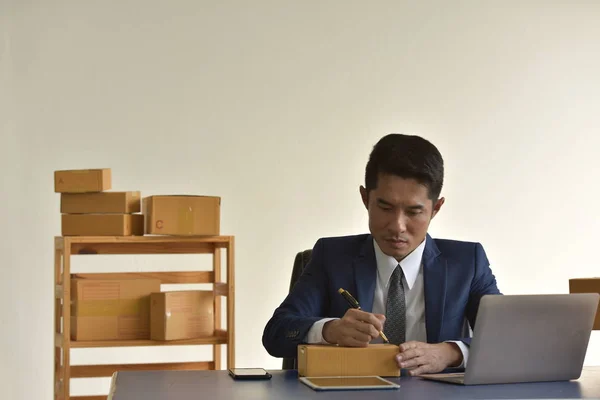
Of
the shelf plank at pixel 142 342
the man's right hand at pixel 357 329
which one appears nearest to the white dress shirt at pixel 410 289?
the man's right hand at pixel 357 329

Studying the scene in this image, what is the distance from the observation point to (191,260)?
4184 millimetres

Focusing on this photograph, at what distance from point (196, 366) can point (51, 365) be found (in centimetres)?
72

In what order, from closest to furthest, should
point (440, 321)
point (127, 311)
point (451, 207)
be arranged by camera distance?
point (440, 321), point (127, 311), point (451, 207)

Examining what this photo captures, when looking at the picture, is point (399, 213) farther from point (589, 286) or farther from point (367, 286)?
point (589, 286)

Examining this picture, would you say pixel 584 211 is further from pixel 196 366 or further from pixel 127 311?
pixel 127 311

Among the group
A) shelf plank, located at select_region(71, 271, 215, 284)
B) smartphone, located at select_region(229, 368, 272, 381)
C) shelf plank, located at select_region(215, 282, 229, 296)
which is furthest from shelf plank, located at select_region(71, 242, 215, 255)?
smartphone, located at select_region(229, 368, 272, 381)

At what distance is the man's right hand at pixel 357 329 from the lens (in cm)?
184

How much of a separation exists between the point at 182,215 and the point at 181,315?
0.42 metres

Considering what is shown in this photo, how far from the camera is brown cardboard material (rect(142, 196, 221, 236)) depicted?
3471 mm

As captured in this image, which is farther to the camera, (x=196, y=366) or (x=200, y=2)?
(x=200, y=2)

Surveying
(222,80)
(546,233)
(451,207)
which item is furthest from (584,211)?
(222,80)

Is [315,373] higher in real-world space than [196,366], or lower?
higher

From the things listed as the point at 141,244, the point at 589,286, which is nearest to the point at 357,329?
the point at 589,286

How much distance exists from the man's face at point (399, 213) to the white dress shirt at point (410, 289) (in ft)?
0.15
